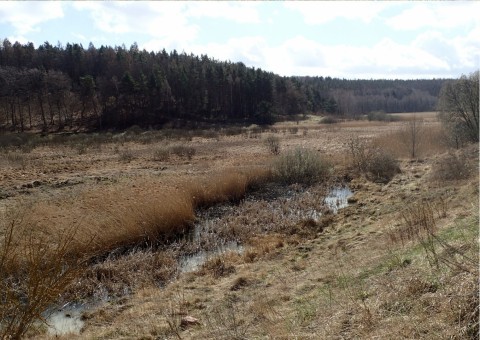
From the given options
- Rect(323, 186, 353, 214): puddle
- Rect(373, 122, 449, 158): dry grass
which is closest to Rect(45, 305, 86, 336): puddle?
Rect(323, 186, 353, 214): puddle

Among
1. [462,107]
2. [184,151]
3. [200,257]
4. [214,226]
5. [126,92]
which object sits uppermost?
[126,92]

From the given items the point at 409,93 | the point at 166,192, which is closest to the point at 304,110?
the point at 166,192

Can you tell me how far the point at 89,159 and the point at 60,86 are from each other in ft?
110

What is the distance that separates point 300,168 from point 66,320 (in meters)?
15.8

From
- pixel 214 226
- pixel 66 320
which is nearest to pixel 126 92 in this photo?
pixel 214 226

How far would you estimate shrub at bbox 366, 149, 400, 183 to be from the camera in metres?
21.7

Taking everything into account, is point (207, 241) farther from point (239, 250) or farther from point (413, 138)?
point (413, 138)

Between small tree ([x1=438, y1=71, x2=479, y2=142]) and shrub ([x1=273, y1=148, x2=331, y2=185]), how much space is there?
8091 millimetres

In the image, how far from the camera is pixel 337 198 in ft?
60.8

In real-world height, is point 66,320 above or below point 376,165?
below

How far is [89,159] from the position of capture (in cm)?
2642

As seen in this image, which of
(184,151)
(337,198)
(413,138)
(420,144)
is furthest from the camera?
(184,151)

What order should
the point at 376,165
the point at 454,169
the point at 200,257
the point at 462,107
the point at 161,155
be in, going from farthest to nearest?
1. the point at 161,155
2. the point at 462,107
3. the point at 376,165
4. the point at 454,169
5. the point at 200,257

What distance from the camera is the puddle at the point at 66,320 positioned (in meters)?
7.63
